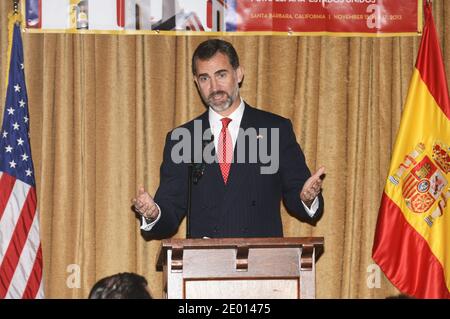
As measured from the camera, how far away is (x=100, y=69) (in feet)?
19.8

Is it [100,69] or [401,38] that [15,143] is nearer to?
[100,69]

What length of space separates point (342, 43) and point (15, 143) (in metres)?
2.32

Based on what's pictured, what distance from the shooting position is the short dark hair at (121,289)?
9.77 ft

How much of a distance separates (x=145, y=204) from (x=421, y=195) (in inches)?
83.8

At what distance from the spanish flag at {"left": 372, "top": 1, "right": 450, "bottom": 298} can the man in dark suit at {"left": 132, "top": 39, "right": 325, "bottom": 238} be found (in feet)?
2.67

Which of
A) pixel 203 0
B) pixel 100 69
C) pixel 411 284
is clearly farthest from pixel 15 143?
pixel 411 284

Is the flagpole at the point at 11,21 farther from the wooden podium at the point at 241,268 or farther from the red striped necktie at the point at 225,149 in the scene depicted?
the wooden podium at the point at 241,268

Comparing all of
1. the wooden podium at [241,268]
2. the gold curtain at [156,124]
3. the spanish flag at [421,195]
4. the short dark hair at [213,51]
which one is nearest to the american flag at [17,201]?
the gold curtain at [156,124]

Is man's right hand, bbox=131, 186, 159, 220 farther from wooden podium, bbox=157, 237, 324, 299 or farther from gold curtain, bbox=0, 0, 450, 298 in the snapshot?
gold curtain, bbox=0, 0, 450, 298

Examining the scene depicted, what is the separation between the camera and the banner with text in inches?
230

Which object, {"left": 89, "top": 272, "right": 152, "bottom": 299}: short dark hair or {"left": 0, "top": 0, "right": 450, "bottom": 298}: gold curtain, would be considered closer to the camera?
{"left": 89, "top": 272, "right": 152, "bottom": 299}: short dark hair

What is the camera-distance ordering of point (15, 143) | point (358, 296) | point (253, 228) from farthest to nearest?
1. point (358, 296)
2. point (15, 143)
3. point (253, 228)

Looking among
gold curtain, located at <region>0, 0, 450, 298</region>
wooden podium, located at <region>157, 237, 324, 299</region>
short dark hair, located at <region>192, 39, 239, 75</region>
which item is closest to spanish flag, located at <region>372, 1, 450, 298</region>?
gold curtain, located at <region>0, 0, 450, 298</region>

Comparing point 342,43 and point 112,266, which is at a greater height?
point 342,43
